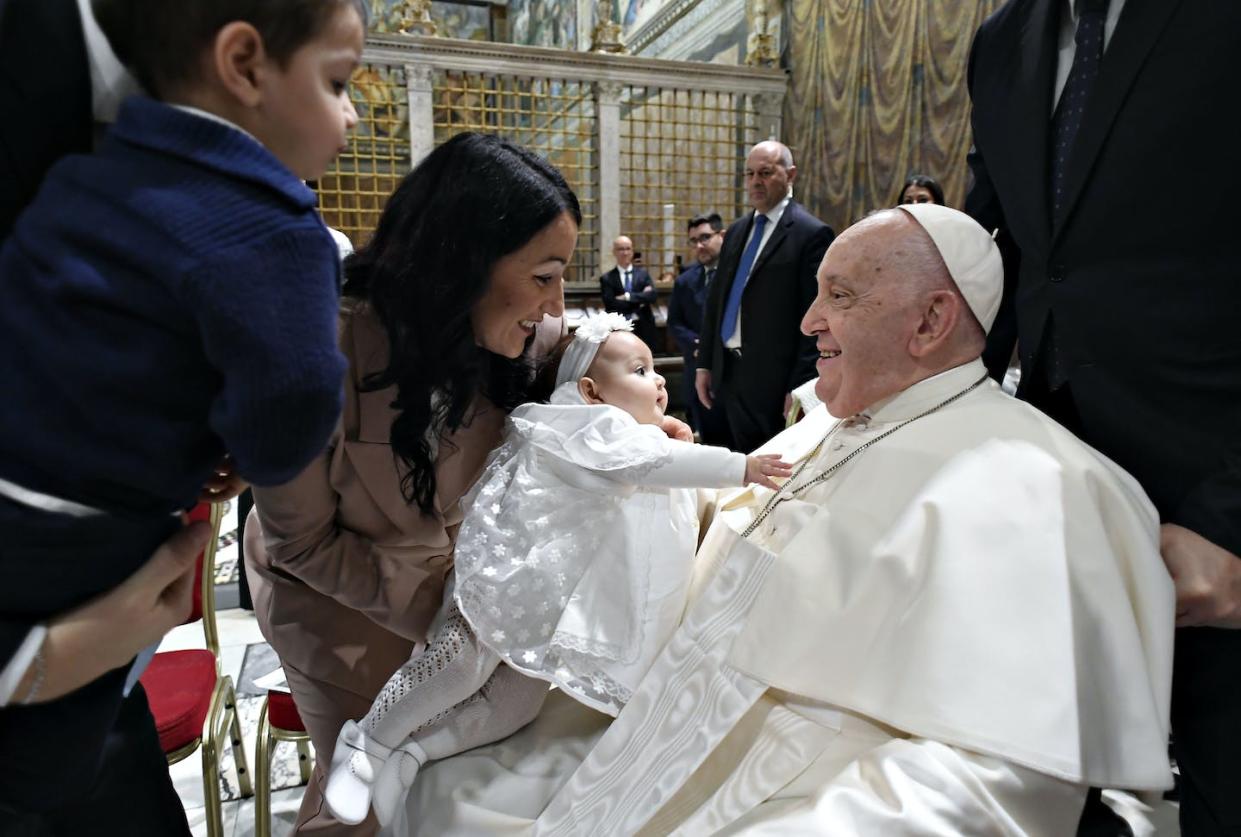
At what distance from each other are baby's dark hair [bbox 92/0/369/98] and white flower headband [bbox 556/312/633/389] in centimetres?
125

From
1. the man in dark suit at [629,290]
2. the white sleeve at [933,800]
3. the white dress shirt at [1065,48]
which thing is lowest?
the man in dark suit at [629,290]

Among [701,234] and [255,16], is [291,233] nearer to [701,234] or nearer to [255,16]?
[255,16]

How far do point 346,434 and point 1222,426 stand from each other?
1.67 m

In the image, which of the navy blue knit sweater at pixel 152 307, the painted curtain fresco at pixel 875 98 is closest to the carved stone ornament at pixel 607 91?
the painted curtain fresco at pixel 875 98

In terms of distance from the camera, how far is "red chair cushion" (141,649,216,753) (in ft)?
6.98

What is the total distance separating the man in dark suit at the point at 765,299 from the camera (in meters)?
4.97

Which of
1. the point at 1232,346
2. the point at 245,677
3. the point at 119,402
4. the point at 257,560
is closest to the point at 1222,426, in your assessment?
the point at 1232,346

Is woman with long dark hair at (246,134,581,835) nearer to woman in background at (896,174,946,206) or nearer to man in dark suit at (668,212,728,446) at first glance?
woman in background at (896,174,946,206)

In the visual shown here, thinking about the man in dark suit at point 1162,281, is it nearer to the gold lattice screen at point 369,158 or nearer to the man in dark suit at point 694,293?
the man in dark suit at point 694,293

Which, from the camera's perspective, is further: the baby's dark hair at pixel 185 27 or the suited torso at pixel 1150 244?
the suited torso at pixel 1150 244

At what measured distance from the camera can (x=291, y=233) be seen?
2.66 feet

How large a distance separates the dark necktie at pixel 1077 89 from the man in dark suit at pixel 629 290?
23.5ft

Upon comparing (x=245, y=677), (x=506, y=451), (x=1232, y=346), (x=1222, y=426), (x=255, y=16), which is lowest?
(x=245, y=677)

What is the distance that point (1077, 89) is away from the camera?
5.14 feet
